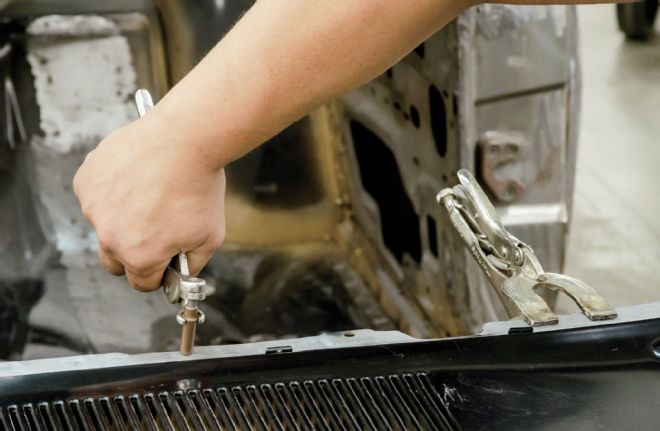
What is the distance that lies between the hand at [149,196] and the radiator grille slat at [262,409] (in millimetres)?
144

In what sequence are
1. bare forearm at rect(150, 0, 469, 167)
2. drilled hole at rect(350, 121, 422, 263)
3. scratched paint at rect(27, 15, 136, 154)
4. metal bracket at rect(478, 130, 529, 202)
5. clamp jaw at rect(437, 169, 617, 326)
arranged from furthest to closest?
1. scratched paint at rect(27, 15, 136, 154)
2. drilled hole at rect(350, 121, 422, 263)
3. metal bracket at rect(478, 130, 529, 202)
4. clamp jaw at rect(437, 169, 617, 326)
5. bare forearm at rect(150, 0, 469, 167)

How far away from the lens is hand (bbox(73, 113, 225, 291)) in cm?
86

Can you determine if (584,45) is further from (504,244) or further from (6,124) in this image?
(504,244)

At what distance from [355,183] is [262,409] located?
1.30 metres

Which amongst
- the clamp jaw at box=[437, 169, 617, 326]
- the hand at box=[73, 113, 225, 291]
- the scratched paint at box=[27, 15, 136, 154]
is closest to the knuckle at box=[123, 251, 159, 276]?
the hand at box=[73, 113, 225, 291]

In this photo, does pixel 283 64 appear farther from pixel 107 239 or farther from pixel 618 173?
pixel 618 173

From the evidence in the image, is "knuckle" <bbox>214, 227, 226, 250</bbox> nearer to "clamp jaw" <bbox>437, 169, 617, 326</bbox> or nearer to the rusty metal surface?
"clamp jaw" <bbox>437, 169, 617, 326</bbox>

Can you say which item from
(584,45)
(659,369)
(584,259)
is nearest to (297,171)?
(584,259)

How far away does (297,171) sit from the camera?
2146 mm

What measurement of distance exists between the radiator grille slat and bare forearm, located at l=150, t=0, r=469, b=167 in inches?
8.6

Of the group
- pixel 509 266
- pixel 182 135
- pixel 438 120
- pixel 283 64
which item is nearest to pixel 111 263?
pixel 182 135

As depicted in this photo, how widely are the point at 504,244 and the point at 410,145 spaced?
78 cm

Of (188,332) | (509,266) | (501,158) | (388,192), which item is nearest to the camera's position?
(188,332)

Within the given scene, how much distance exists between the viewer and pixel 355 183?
2125 millimetres
